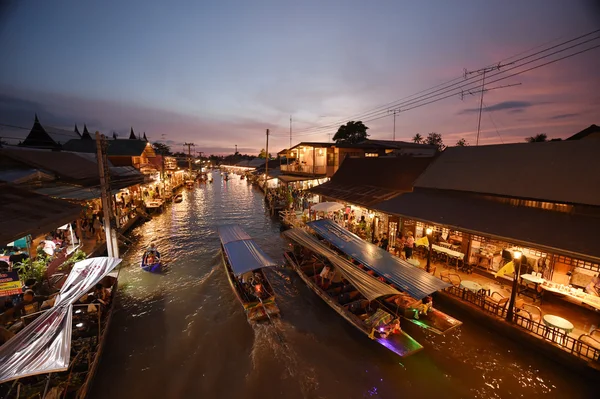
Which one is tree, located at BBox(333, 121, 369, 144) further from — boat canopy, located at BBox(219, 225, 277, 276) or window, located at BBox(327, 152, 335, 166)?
boat canopy, located at BBox(219, 225, 277, 276)

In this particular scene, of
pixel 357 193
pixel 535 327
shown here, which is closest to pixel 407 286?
pixel 535 327

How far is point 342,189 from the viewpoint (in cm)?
2430

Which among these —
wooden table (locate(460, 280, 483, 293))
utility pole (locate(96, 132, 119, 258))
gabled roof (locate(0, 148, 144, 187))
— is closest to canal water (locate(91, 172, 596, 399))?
wooden table (locate(460, 280, 483, 293))

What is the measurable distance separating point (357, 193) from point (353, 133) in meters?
45.0

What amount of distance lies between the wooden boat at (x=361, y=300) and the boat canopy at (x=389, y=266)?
0.61 m

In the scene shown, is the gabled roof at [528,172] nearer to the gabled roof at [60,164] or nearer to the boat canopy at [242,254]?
the boat canopy at [242,254]

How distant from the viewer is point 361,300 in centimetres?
1228

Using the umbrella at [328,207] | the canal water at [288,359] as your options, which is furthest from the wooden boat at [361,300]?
the umbrella at [328,207]

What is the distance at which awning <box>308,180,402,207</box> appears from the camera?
1884cm

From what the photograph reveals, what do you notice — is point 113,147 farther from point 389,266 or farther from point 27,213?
point 389,266

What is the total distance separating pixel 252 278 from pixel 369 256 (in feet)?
21.8

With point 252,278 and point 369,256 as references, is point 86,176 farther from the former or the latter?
point 369,256

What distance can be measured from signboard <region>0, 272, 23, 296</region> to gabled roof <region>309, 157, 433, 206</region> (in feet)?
60.0

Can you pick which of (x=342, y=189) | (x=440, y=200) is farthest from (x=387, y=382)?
(x=342, y=189)
